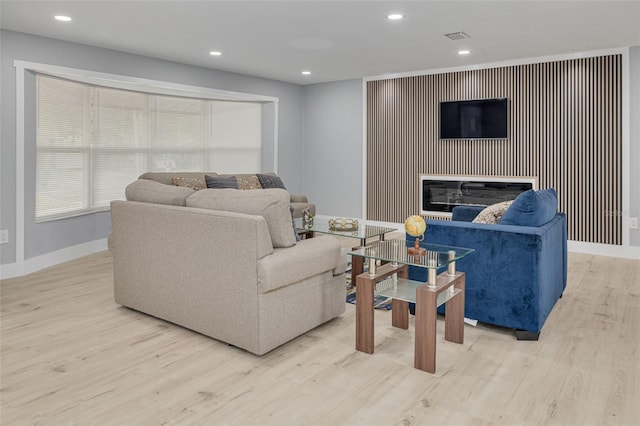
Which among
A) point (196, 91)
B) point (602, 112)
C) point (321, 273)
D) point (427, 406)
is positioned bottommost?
point (427, 406)

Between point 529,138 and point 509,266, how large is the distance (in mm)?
3621

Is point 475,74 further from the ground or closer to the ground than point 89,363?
further from the ground

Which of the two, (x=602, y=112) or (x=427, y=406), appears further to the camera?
(x=602, y=112)

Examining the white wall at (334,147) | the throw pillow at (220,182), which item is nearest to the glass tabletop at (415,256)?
the throw pillow at (220,182)

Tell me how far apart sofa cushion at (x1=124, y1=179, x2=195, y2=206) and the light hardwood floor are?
0.84 meters

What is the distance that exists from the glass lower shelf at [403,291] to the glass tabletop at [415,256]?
8.6 inches

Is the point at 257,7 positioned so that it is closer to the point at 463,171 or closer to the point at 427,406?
the point at 427,406

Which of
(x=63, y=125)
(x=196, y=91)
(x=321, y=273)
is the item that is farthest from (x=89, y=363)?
(x=196, y=91)

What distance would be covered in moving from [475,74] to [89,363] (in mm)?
5700

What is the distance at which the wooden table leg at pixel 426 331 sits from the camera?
2.49 m

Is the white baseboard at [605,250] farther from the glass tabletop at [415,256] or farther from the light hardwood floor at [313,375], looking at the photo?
the glass tabletop at [415,256]

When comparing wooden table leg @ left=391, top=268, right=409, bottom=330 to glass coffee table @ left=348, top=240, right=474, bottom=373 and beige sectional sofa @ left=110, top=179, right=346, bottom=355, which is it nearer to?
glass coffee table @ left=348, top=240, right=474, bottom=373

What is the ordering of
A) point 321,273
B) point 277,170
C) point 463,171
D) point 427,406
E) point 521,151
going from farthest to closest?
1. point 277,170
2. point 463,171
3. point 521,151
4. point 321,273
5. point 427,406

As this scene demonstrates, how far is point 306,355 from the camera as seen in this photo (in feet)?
8.93
